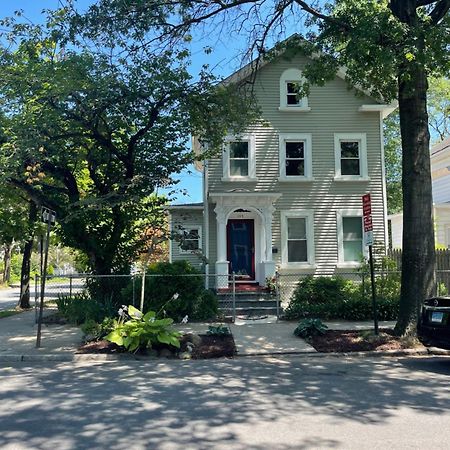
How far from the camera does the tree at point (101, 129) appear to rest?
11836 millimetres

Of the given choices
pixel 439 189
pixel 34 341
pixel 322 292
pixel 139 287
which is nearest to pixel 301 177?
pixel 322 292

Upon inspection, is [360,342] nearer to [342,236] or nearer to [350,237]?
[342,236]

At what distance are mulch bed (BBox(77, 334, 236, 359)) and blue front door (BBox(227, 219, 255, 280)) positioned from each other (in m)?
7.36

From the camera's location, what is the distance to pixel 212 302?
13789 mm

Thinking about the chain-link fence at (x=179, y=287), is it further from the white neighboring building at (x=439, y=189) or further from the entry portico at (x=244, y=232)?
the white neighboring building at (x=439, y=189)

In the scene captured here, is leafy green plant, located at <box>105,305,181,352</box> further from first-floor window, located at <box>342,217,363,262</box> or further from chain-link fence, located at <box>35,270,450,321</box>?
first-floor window, located at <box>342,217,363,262</box>

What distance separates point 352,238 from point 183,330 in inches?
344

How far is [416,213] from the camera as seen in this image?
10.1m

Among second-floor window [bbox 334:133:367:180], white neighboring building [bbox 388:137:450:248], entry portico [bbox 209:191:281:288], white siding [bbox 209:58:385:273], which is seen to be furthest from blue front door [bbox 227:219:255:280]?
white neighboring building [bbox 388:137:450:248]

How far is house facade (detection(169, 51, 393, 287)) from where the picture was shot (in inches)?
696

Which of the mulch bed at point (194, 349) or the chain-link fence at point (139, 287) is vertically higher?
the chain-link fence at point (139, 287)

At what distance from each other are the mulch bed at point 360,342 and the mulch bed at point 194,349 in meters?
1.83

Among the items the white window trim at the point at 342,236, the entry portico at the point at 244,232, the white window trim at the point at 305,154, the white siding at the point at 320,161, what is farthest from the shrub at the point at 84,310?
the white window trim at the point at 342,236

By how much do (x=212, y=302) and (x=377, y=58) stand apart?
7812mm
